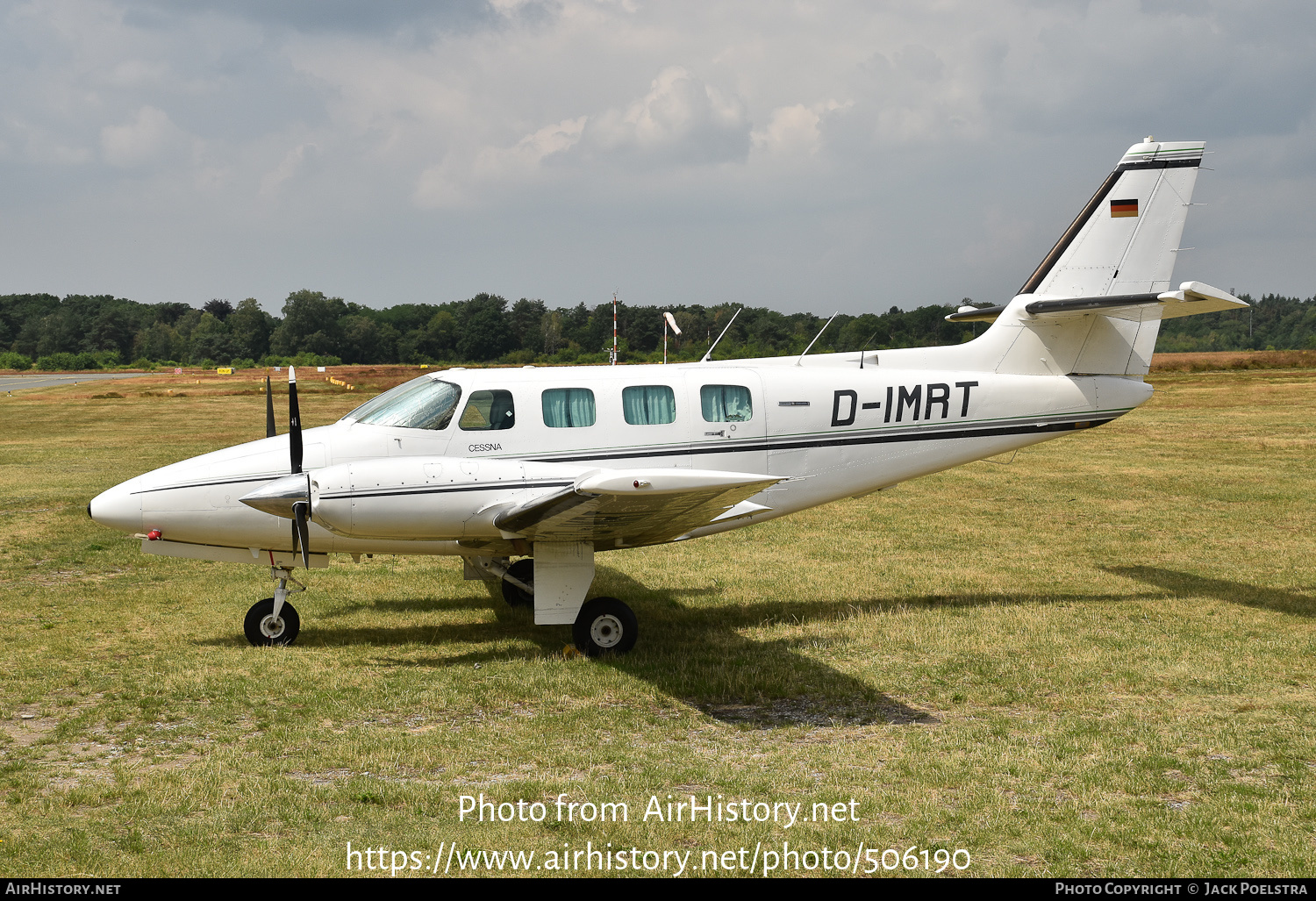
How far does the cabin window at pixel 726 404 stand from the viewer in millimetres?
10117

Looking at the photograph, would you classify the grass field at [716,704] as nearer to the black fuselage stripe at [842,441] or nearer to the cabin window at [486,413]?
the black fuselage stripe at [842,441]

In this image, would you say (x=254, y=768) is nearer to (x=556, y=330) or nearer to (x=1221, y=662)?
(x=1221, y=662)

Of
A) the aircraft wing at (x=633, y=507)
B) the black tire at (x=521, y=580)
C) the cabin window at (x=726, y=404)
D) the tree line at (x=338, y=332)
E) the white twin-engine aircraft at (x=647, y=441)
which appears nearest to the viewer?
the aircraft wing at (x=633, y=507)

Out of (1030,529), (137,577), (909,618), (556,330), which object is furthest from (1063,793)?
(556,330)

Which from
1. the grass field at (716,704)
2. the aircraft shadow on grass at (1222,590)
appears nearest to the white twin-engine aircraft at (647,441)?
the grass field at (716,704)

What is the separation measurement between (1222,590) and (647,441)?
7.36 m

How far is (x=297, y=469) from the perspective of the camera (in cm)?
892

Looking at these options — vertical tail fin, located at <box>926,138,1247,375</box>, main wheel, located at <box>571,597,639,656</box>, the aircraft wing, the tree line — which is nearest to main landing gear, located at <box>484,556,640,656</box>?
main wheel, located at <box>571,597,639,656</box>

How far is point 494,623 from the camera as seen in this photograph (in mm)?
10789

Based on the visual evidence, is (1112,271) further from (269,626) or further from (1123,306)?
(269,626)

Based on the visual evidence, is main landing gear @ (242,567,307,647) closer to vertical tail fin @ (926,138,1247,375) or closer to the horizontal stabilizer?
vertical tail fin @ (926,138,1247,375)

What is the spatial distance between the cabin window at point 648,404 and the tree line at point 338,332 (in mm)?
24609

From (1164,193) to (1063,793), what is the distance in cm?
840

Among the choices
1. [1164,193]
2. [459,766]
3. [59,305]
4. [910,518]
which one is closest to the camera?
[459,766]
